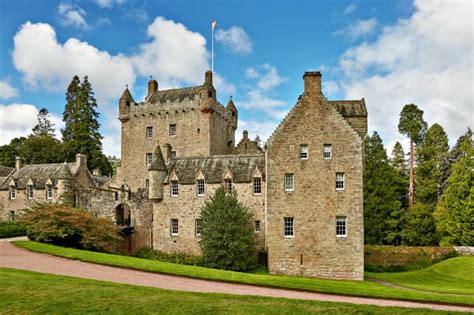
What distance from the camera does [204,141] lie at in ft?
129

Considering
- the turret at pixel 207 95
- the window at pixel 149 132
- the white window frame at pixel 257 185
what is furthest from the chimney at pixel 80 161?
the white window frame at pixel 257 185

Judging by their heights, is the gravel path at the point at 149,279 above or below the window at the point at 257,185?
below

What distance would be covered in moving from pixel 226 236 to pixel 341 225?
787 cm

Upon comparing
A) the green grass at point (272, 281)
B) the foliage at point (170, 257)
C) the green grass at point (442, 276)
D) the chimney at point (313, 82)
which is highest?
the chimney at point (313, 82)

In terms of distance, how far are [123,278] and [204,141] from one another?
2319 cm

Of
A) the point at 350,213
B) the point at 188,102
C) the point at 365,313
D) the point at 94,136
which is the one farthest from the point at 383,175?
the point at 94,136

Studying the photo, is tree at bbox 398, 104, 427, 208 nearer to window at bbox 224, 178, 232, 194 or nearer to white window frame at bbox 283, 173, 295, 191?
white window frame at bbox 283, 173, 295, 191

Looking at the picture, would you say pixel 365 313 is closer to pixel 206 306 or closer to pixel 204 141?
pixel 206 306

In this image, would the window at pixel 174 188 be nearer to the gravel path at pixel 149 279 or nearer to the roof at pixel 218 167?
the roof at pixel 218 167

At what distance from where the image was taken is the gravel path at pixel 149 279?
15000 millimetres

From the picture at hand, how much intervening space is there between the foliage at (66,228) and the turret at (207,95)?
16.8 metres

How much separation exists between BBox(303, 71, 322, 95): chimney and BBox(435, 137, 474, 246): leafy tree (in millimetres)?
21392

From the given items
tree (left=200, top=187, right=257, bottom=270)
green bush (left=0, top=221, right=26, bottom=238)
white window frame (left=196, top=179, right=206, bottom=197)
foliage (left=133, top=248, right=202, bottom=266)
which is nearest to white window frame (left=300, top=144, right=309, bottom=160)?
tree (left=200, top=187, right=257, bottom=270)

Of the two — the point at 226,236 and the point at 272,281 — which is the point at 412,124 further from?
the point at 272,281
